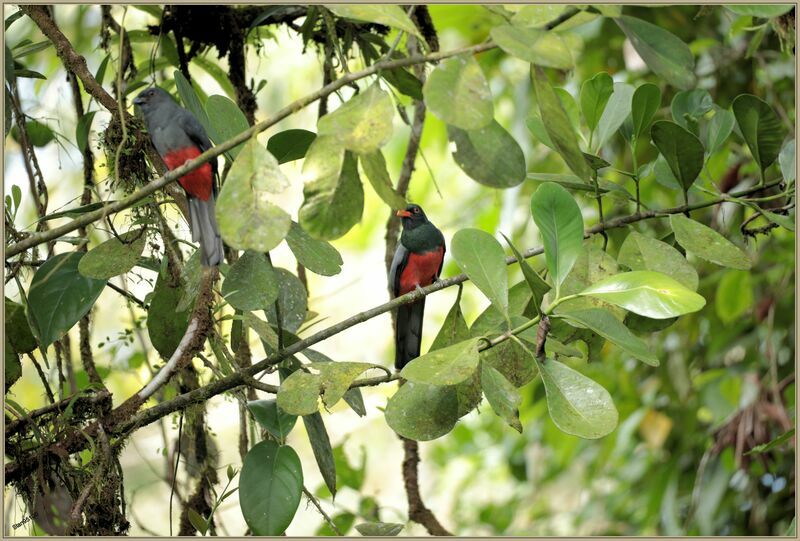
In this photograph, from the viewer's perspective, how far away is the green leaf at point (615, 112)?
1589 mm

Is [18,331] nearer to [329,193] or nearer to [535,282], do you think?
[329,193]

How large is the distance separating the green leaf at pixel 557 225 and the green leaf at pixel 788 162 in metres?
0.65

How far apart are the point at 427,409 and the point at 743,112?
861 millimetres

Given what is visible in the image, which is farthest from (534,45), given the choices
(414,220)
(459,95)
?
(414,220)

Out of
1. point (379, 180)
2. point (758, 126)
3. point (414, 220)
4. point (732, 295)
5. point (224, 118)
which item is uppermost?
point (224, 118)

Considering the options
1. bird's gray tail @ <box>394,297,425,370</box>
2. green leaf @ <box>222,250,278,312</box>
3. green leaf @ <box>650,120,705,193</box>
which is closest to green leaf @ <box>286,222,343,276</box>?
green leaf @ <box>222,250,278,312</box>

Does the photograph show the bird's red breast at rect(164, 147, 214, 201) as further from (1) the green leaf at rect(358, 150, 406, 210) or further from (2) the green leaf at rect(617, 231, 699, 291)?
(2) the green leaf at rect(617, 231, 699, 291)

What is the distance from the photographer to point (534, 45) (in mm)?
994

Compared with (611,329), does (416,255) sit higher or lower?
lower

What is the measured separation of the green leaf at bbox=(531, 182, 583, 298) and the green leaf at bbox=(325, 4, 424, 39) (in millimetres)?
310

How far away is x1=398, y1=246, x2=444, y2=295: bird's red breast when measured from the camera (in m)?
2.92

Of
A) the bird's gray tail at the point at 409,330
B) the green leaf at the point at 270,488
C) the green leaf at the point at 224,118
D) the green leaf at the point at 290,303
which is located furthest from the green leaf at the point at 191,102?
the bird's gray tail at the point at 409,330

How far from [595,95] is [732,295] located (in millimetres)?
2074

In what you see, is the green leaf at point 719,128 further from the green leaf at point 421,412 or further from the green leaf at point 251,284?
the green leaf at point 251,284
